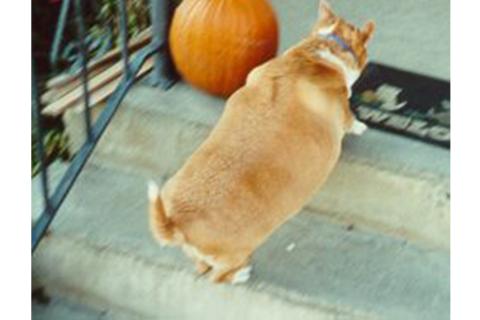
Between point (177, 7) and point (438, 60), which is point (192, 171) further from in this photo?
point (438, 60)

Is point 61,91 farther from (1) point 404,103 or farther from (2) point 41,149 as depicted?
(1) point 404,103

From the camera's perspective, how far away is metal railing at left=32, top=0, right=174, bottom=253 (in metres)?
2.58

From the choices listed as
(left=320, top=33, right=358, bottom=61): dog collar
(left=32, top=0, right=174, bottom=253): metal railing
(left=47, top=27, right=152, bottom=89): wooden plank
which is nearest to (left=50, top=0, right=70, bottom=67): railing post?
(left=32, top=0, right=174, bottom=253): metal railing

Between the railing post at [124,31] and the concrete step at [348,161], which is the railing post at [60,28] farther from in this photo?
the concrete step at [348,161]

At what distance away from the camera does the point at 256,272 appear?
102 inches

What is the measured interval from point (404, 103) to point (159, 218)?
0.99 m

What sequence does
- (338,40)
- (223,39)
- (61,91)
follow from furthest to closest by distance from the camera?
1. (61,91)
2. (223,39)
3. (338,40)

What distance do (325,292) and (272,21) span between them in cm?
81

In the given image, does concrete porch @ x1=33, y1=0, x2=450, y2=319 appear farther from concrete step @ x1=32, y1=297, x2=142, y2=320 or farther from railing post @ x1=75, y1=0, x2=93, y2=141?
railing post @ x1=75, y1=0, x2=93, y2=141

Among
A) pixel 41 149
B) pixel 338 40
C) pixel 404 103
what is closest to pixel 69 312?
pixel 41 149

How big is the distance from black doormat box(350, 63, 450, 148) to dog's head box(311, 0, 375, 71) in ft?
0.76

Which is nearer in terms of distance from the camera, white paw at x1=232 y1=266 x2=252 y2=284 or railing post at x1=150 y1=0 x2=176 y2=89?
white paw at x1=232 y1=266 x2=252 y2=284

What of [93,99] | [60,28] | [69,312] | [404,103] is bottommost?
[69,312]

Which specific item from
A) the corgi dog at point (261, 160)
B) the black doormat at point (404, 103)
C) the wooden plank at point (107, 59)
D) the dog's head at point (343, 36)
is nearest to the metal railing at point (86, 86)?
the wooden plank at point (107, 59)
